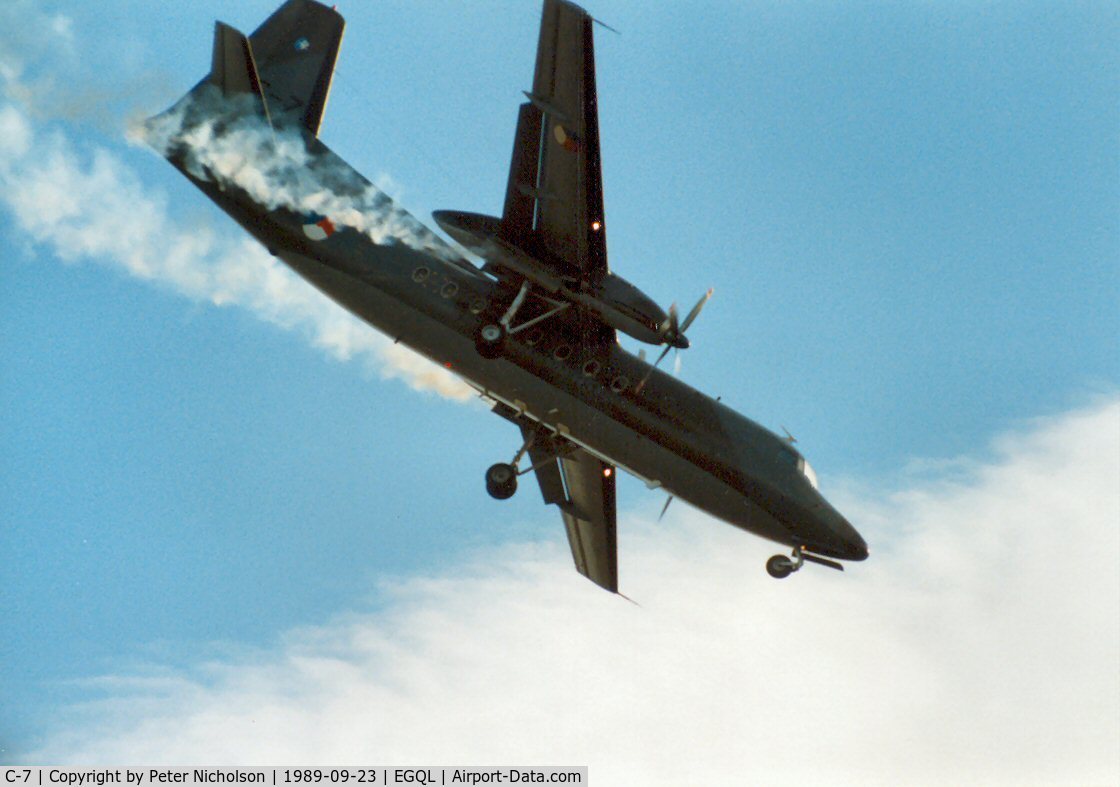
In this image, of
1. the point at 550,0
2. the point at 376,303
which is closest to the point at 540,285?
the point at 376,303

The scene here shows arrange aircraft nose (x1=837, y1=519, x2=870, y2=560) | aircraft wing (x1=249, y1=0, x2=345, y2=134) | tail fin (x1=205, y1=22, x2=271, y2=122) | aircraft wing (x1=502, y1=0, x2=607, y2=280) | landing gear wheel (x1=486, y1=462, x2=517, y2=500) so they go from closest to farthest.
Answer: aircraft wing (x1=502, y1=0, x2=607, y2=280)
tail fin (x1=205, y1=22, x2=271, y2=122)
aircraft nose (x1=837, y1=519, x2=870, y2=560)
landing gear wheel (x1=486, y1=462, x2=517, y2=500)
aircraft wing (x1=249, y1=0, x2=345, y2=134)

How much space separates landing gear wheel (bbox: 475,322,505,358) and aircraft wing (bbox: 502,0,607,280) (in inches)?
77.8

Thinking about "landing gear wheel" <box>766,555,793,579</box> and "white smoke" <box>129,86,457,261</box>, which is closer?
"white smoke" <box>129,86,457,261</box>

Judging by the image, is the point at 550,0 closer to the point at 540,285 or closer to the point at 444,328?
the point at 540,285

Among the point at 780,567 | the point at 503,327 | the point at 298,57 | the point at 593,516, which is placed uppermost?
A: the point at 298,57

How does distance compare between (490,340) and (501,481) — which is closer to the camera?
(490,340)

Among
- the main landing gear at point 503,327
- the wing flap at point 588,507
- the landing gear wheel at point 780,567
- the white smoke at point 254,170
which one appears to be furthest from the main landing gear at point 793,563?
the white smoke at point 254,170

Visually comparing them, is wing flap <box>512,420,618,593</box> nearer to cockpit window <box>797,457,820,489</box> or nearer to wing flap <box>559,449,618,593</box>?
wing flap <box>559,449,618,593</box>

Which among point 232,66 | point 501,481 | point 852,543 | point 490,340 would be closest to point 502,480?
point 501,481

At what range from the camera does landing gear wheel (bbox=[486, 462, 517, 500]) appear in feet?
85.5

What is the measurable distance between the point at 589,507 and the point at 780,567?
6.78 m

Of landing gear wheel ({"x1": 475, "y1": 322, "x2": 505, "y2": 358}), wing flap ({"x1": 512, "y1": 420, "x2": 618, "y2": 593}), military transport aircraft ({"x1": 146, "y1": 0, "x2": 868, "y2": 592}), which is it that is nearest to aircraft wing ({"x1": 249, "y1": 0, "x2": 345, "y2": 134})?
military transport aircraft ({"x1": 146, "y1": 0, "x2": 868, "y2": 592})

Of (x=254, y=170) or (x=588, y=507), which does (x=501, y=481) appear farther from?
(x=254, y=170)

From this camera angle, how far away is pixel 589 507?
3061cm
